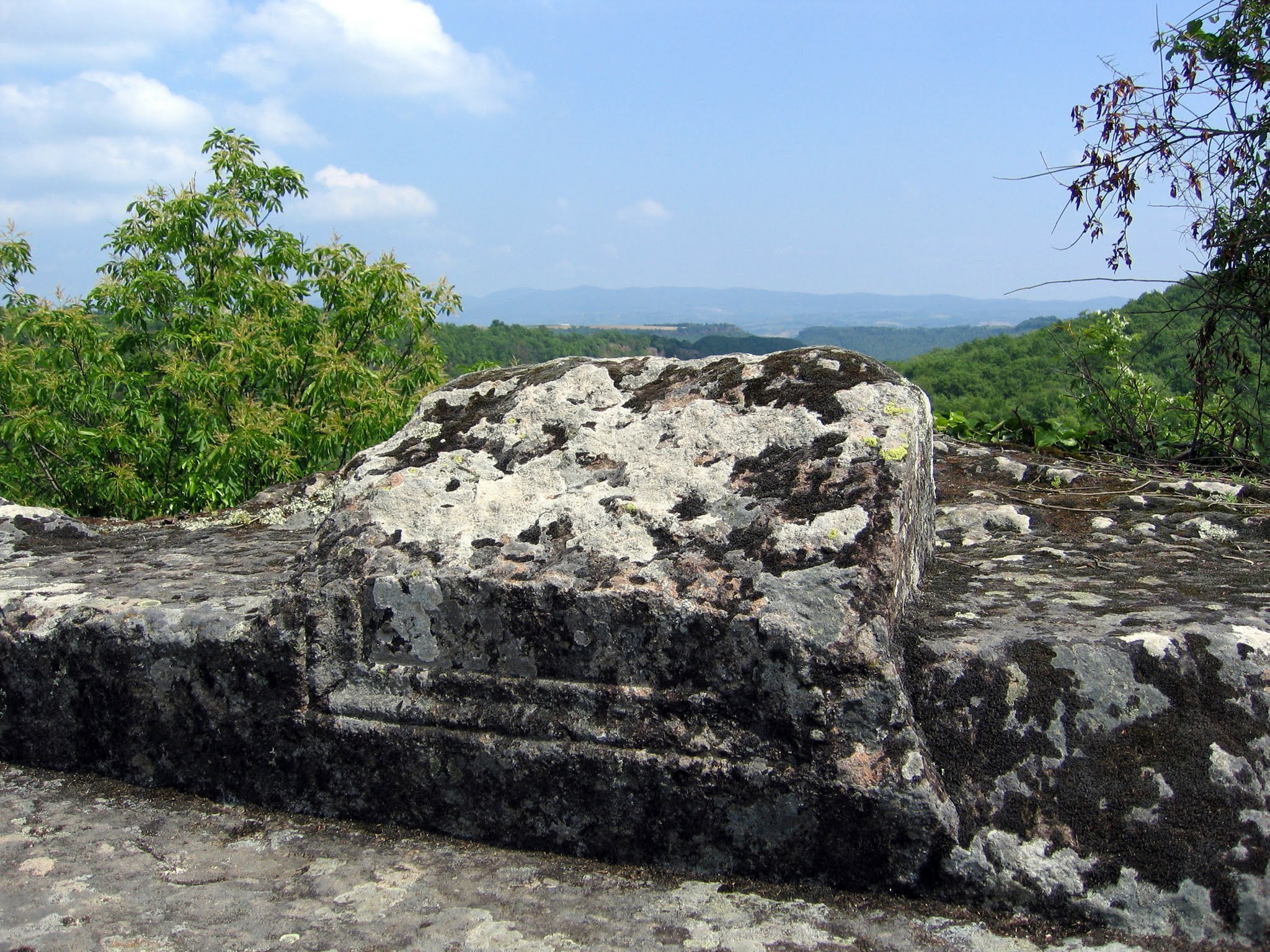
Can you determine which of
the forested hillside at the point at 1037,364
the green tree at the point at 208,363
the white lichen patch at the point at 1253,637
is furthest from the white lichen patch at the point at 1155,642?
the green tree at the point at 208,363

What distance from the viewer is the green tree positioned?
7375 mm

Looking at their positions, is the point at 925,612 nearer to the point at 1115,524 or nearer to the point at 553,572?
the point at 553,572

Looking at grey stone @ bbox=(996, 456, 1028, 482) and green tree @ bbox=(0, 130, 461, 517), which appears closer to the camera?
grey stone @ bbox=(996, 456, 1028, 482)

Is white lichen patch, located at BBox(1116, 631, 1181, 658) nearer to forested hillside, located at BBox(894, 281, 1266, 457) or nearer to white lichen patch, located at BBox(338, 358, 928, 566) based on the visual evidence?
white lichen patch, located at BBox(338, 358, 928, 566)

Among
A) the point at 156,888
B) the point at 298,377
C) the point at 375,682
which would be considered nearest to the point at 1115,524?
the point at 375,682

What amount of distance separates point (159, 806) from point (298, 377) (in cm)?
612

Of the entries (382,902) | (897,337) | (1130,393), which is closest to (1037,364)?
(1130,393)

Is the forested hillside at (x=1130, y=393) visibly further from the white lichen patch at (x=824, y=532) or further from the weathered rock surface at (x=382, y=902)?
the weathered rock surface at (x=382, y=902)

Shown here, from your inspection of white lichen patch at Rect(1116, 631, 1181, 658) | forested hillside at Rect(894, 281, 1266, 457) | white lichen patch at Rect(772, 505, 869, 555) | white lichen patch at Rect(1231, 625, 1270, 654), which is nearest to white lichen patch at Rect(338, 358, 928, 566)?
white lichen patch at Rect(772, 505, 869, 555)

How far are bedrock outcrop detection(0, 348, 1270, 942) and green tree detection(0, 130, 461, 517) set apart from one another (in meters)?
4.16

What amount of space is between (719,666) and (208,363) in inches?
279

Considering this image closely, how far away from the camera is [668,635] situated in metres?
2.37

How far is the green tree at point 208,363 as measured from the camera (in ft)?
24.2

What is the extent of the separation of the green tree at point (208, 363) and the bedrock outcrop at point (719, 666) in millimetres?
4162
